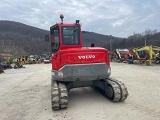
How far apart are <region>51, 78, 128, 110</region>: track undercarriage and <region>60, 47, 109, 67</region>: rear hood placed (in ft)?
2.89

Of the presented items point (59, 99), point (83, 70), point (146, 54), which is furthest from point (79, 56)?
point (146, 54)

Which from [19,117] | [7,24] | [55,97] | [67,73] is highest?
[7,24]

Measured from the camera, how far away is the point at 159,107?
6.99 m


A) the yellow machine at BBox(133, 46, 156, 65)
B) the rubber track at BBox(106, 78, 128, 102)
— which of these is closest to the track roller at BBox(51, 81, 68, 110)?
the rubber track at BBox(106, 78, 128, 102)

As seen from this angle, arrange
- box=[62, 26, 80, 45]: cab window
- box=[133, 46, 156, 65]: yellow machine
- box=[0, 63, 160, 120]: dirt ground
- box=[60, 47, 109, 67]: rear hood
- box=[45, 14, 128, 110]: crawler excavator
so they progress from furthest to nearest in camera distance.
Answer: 1. box=[133, 46, 156, 65]: yellow machine
2. box=[62, 26, 80, 45]: cab window
3. box=[60, 47, 109, 67]: rear hood
4. box=[45, 14, 128, 110]: crawler excavator
5. box=[0, 63, 160, 120]: dirt ground

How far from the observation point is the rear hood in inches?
311

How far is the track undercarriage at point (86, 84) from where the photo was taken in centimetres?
712

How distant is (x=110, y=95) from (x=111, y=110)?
A: 1.21m

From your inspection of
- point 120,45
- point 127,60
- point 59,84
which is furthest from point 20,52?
point 59,84

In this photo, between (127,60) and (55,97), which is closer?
(55,97)

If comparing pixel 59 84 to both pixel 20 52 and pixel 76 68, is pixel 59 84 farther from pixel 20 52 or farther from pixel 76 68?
pixel 20 52

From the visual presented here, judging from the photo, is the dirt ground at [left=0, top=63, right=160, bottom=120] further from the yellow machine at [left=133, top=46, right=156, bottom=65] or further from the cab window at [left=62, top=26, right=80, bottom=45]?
the yellow machine at [left=133, top=46, right=156, bottom=65]

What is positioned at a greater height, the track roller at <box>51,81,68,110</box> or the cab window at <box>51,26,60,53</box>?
the cab window at <box>51,26,60,53</box>

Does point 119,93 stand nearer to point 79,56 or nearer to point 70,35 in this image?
point 79,56
